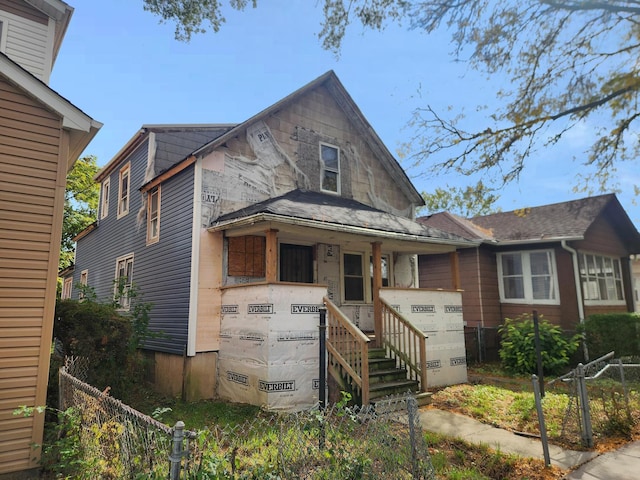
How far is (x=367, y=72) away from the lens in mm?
10906

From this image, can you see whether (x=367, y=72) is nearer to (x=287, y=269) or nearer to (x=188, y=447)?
(x=287, y=269)

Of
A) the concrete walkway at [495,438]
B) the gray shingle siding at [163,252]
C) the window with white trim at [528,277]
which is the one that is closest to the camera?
the concrete walkway at [495,438]

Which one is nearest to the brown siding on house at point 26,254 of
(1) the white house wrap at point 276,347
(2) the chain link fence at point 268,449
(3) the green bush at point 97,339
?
(3) the green bush at point 97,339

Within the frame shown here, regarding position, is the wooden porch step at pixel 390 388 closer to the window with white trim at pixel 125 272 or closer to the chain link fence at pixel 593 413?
the chain link fence at pixel 593 413

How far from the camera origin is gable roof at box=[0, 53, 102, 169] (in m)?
5.87

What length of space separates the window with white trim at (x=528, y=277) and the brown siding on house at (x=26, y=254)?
1460cm

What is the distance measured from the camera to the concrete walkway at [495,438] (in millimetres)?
5129

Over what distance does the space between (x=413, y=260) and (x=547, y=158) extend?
494 centimetres

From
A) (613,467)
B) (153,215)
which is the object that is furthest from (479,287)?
(153,215)

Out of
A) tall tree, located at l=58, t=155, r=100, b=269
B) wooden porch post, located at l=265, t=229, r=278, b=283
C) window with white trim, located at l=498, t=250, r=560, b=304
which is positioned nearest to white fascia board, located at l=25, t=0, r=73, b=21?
wooden porch post, located at l=265, t=229, r=278, b=283

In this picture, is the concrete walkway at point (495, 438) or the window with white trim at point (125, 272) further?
the window with white trim at point (125, 272)

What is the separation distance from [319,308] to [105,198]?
12503 millimetres

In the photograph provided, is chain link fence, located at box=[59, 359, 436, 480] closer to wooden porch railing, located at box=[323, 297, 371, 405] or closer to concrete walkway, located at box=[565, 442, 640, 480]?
concrete walkway, located at box=[565, 442, 640, 480]

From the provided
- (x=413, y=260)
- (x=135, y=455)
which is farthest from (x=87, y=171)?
(x=135, y=455)
